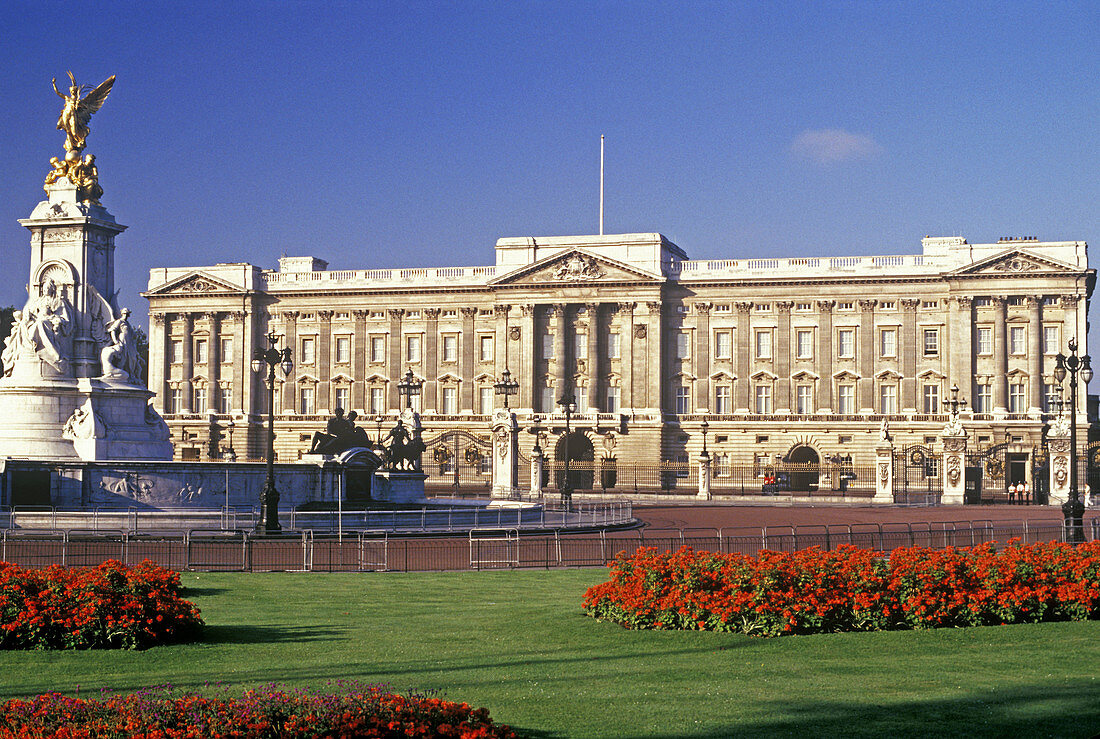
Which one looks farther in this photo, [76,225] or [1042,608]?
[76,225]

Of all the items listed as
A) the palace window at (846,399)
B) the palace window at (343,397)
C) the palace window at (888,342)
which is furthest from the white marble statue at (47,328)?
the palace window at (888,342)

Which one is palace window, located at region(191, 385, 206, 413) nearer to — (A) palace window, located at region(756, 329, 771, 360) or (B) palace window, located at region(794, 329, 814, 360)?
(A) palace window, located at region(756, 329, 771, 360)

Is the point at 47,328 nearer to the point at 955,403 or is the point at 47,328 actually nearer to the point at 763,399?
the point at 955,403

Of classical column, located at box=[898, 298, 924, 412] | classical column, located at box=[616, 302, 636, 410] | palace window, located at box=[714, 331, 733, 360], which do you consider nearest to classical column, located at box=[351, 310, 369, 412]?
classical column, located at box=[616, 302, 636, 410]

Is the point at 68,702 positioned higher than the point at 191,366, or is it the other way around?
the point at 191,366

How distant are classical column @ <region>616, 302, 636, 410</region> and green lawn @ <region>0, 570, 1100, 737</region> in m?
74.8

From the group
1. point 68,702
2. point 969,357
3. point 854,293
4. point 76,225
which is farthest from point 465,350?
point 68,702

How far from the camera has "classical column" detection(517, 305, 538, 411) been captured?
9575 cm

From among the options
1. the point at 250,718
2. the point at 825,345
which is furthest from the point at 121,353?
the point at 825,345

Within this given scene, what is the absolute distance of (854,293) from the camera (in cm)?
9269

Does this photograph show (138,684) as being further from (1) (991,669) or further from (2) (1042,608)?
(2) (1042,608)

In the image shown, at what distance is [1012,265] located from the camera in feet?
290

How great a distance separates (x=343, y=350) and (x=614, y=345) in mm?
22363

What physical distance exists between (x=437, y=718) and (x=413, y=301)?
91548 mm
